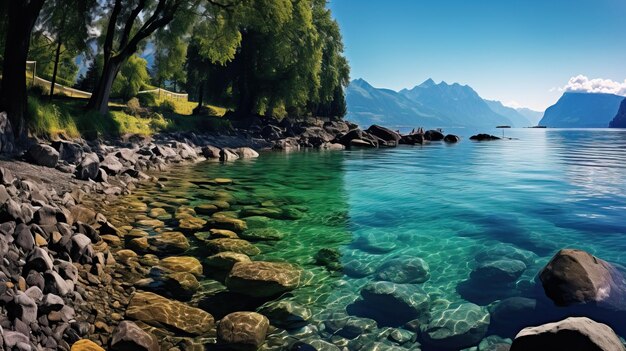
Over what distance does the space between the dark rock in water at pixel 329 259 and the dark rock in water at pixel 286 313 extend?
6.33 feet

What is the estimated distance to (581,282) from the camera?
712 cm

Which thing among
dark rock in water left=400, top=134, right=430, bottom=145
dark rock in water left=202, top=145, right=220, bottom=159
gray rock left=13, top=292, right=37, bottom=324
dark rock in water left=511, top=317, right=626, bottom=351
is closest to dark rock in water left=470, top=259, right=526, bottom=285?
dark rock in water left=511, top=317, right=626, bottom=351

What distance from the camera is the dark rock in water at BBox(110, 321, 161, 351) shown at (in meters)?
5.11

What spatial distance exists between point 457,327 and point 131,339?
4.39m

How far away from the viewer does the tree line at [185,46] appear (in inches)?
657

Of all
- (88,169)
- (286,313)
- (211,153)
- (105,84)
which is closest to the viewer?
(286,313)

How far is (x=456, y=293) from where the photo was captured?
7512mm

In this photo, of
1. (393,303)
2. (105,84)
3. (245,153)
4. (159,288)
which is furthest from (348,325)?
(245,153)

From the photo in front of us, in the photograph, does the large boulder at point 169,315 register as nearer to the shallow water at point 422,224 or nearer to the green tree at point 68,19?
the shallow water at point 422,224

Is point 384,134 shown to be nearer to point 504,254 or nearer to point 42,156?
point 42,156

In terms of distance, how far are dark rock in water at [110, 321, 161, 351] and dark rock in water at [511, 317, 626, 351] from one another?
438 cm

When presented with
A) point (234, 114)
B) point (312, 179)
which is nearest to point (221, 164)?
point (312, 179)

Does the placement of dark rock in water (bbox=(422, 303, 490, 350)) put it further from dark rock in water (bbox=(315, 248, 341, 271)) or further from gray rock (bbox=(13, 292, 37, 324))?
gray rock (bbox=(13, 292, 37, 324))

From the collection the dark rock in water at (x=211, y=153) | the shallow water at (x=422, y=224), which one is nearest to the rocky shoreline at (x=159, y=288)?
the shallow water at (x=422, y=224)
